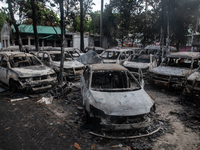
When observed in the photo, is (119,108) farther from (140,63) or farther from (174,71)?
(140,63)

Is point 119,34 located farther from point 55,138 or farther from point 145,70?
point 55,138

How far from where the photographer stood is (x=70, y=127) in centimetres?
448

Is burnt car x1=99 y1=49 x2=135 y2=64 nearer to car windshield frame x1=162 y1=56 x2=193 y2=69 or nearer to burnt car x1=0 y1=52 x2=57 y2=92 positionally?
car windshield frame x1=162 y1=56 x2=193 y2=69

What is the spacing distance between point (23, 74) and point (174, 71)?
272 inches

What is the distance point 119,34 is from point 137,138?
24.3m

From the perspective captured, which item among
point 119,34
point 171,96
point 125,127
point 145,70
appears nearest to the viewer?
point 125,127

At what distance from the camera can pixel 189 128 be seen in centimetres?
457

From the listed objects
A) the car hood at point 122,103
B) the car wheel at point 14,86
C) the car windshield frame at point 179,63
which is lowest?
the car wheel at point 14,86

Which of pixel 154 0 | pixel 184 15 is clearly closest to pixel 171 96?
pixel 184 15

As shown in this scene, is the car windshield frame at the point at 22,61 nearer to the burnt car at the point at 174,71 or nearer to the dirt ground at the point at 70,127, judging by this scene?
the dirt ground at the point at 70,127

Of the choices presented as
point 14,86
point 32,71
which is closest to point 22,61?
point 32,71

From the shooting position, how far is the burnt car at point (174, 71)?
758cm

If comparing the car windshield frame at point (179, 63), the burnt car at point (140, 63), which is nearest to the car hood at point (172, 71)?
the car windshield frame at point (179, 63)

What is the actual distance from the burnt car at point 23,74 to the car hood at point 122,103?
3290 millimetres
